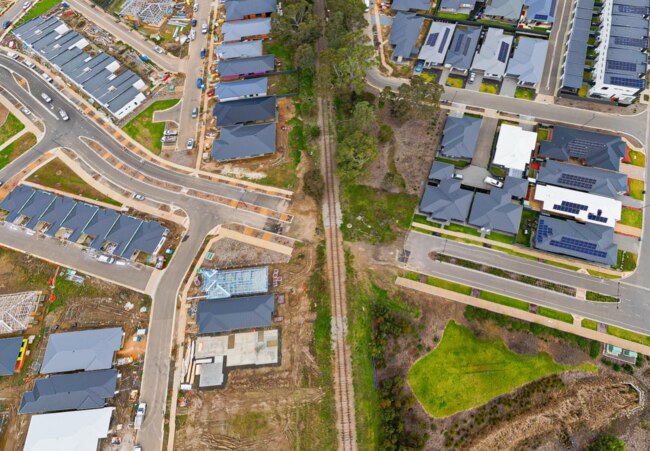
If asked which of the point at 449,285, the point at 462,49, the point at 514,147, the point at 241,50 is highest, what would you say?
the point at 241,50

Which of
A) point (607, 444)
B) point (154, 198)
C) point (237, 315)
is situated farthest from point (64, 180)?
point (607, 444)

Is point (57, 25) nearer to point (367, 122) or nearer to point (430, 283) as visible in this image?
point (367, 122)

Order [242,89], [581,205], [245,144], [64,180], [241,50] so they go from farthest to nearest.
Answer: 1. [241,50]
2. [242,89]
3. [64,180]
4. [245,144]
5. [581,205]

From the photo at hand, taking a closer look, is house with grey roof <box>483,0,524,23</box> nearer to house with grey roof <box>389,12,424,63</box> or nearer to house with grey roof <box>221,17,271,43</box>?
house with grey roof <box>389,12,424,63</box>

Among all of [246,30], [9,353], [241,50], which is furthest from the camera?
[246,30]

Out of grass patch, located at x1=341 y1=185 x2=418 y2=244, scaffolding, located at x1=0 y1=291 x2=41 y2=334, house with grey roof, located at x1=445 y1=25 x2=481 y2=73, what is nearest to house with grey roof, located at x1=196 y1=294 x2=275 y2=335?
grass patch, located at x1=341 y1=185 x2=418 y2=244

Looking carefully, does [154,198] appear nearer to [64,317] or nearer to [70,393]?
[64,317]

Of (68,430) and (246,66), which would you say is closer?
(68,430)

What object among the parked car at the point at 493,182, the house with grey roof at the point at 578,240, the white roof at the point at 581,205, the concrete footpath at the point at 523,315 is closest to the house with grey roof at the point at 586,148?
the white roof at the point at 581,205
